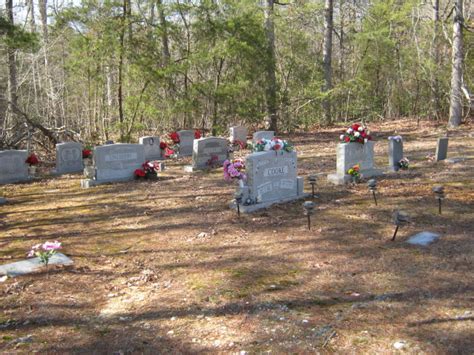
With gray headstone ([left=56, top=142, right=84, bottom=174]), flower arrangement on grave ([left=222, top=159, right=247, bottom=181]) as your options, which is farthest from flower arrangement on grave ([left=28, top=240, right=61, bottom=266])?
gray headstone ([left=56, top=142, right=84, bottom=174])

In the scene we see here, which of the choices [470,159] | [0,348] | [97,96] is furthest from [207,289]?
[97,96]

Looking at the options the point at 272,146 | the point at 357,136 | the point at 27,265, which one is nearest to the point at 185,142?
the point at 357,136

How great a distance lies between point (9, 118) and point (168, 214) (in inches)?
457

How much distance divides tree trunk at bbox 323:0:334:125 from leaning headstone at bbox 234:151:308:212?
45.7 ft

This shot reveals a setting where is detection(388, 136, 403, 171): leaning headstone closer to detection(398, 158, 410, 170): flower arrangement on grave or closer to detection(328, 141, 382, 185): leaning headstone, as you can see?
detection(398, 158, 410, 170): flower arrangement on grave

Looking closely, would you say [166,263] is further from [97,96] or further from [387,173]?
[97,96]

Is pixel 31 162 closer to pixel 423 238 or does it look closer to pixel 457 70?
Answer: pixel 423 238

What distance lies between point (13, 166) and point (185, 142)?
5419mm

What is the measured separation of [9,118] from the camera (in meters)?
16.9

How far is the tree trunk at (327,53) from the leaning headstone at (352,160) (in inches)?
467

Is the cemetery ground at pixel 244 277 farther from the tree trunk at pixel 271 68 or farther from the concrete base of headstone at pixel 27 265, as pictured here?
the tree trunk at pixel 271 68

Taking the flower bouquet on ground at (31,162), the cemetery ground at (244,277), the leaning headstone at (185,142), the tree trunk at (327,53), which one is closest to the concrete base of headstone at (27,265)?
the cemetery ground at (244,277)

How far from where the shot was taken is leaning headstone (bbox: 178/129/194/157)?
1544cm

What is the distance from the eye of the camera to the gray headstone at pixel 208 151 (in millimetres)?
12609
